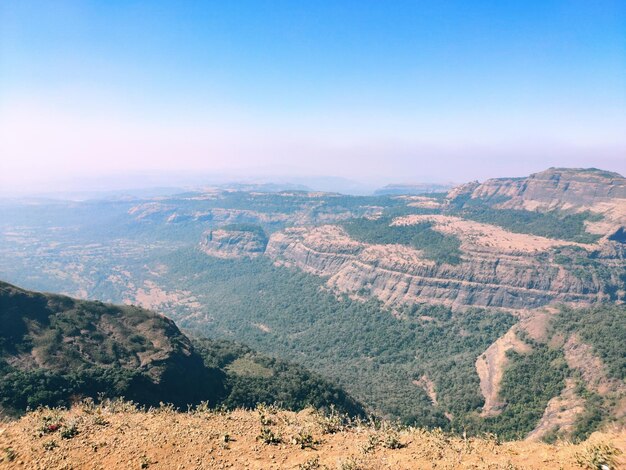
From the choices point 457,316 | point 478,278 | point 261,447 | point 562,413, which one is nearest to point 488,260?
point 478,278

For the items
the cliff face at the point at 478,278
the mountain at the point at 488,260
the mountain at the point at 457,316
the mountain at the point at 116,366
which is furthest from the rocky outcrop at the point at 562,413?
the mountain at the point at 488,260

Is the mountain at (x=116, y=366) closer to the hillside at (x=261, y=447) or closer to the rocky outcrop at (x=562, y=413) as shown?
the hillside at (x=261, y=447)

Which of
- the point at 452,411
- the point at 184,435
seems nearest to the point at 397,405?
the point at 452,411

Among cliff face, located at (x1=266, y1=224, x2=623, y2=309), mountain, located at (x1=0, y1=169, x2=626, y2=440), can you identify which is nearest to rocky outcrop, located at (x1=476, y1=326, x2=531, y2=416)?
mountain, located at (x1=0, y1=169, x2=626, y2=440)

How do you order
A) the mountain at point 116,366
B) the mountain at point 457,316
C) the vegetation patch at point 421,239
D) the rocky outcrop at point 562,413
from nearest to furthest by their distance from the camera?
the mountain at point 116,366
the rocky outcrop at point 562,413
the mountain at point 457,316
the vegetation patch at point 421,239

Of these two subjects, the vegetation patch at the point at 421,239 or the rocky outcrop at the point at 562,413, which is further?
the vegetation patch at the point at 421,239

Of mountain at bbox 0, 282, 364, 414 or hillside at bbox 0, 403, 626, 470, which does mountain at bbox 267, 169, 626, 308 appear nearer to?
mountain at bbox 0, 282, 364, 414
